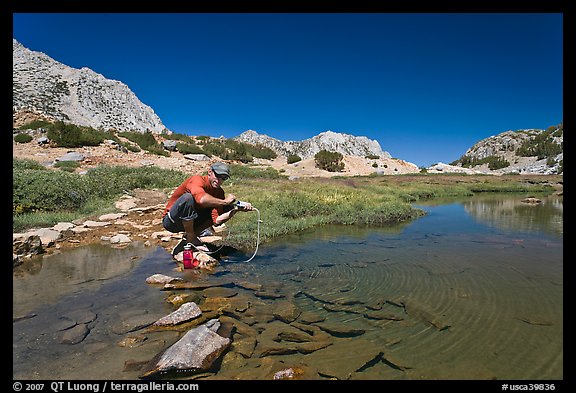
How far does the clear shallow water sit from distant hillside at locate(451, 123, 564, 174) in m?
50.7

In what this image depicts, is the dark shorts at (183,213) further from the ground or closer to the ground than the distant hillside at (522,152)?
closer to the ground

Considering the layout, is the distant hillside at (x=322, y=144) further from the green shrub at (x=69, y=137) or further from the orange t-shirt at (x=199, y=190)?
the orange t-shirt at (x=199, y=190)

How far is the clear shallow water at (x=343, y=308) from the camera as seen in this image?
318 centimetres

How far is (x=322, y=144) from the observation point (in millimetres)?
120562

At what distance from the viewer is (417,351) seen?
3.49 metres

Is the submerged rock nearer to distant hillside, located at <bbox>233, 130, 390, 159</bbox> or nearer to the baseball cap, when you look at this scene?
the baseball cap

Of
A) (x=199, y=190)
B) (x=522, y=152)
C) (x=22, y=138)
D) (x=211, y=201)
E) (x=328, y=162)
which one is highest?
(x=522, y=152)

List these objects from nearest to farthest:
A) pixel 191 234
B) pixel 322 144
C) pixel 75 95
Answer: pixel 191 234
pixel 75 95
pixel 322 144

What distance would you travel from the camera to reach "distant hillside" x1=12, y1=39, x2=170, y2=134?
60131 mm

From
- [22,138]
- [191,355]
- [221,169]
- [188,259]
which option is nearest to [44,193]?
[188,259]

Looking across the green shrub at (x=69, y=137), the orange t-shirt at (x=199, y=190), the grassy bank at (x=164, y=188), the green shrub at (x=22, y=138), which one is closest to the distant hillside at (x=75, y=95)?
the green shrub at (x=69, y=137)

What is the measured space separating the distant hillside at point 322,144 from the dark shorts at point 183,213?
9844cm

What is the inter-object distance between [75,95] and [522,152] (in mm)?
96960

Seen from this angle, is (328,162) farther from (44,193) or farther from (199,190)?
(199,190)
